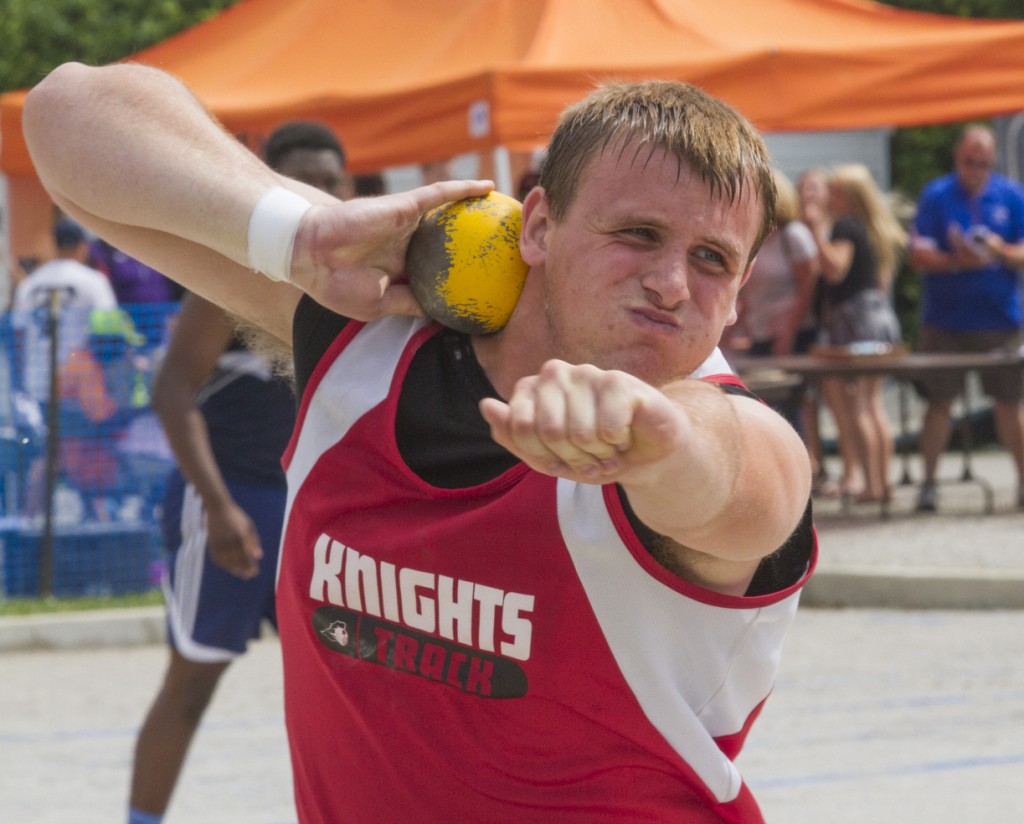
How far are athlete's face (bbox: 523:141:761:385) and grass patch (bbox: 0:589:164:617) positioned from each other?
6.88 metres

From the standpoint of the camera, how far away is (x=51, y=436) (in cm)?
885

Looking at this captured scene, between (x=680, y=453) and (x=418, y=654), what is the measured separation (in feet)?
2.23

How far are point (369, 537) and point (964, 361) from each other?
870 cm

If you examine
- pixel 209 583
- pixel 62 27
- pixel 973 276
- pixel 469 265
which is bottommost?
pixel 62 27

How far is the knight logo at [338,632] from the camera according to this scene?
2.22 meters

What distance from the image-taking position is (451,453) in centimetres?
217

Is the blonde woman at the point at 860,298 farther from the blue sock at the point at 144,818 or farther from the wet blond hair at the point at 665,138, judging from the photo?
the wet blond hair at the point at 665,138

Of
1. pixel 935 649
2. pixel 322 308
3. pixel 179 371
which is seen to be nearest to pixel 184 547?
pixel 179 371

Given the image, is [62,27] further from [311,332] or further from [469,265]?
[469,265]

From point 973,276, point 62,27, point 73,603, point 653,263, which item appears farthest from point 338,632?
point 62,27

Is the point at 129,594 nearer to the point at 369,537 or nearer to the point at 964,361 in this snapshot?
the point at 964,361

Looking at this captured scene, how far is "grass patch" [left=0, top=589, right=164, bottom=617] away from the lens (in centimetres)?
866

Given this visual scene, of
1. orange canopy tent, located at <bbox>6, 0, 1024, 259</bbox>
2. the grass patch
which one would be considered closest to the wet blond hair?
orange canopy tent, located at <bbox>6, 0, 1024, 259</bbox>

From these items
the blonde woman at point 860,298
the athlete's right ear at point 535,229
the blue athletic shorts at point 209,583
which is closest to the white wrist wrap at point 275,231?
the athlete's right ear at point 535,229
